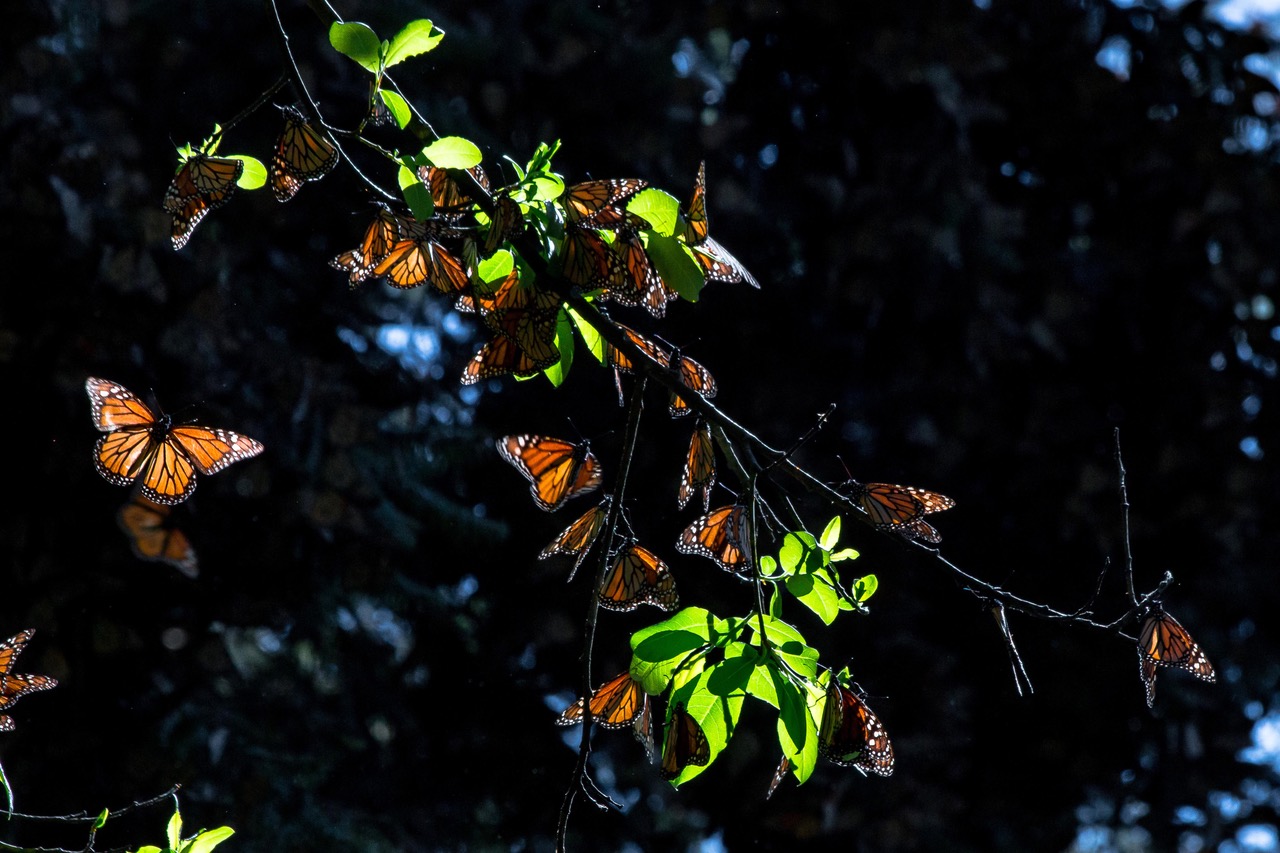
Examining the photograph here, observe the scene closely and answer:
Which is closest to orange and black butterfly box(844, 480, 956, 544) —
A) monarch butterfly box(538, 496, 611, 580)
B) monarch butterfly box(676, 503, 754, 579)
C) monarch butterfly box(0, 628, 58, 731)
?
monarch butterfly box(676, 503, 754, 579)

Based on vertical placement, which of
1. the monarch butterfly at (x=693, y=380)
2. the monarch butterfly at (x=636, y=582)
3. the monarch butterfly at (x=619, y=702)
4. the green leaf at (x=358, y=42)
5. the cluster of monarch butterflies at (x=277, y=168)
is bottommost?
the monarch butterfly at (x=619, y=702)

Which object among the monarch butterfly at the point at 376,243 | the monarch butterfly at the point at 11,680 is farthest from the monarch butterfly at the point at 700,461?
the monarch butterfly at the point at 11,680

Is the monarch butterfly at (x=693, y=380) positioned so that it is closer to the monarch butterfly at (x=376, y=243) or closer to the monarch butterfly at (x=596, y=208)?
the monarch butterfly at (x=596, y=208)

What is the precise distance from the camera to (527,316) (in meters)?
0.74

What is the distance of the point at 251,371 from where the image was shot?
6.61 ft

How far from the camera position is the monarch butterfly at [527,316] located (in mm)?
737

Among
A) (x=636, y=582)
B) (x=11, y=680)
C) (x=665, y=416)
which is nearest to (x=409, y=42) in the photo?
(x=636, y=582)

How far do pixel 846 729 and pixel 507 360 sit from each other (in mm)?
342

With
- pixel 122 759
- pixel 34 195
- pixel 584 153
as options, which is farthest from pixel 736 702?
pixel 584 153

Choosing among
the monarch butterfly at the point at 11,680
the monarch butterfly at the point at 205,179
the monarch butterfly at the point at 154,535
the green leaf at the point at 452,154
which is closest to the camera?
the green leaf at the point at 452,154

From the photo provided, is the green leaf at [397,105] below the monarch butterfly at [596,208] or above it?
above

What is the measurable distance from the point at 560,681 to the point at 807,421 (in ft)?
2.45

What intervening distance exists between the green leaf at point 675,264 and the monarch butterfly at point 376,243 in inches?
8.1

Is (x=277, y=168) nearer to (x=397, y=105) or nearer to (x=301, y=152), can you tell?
(x=301, y=152)
